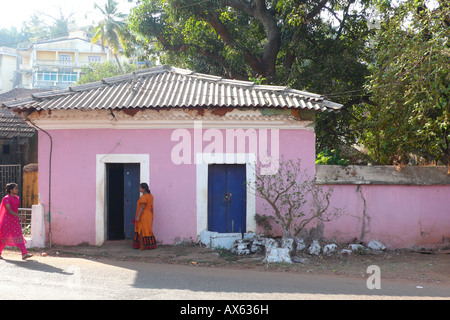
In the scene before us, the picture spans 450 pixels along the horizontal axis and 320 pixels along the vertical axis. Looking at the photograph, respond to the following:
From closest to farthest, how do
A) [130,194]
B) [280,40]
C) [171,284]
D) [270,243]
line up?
[171,284] → [270,243] → [130,194] → [280,40]

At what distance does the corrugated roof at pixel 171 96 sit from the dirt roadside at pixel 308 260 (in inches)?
125

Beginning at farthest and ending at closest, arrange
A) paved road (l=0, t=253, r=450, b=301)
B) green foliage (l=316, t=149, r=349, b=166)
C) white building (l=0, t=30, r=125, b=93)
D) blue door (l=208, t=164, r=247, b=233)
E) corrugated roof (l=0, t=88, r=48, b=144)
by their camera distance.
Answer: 1. white building (l=0, t=30, r=125, b=93)
2. corrugated roof (l=0, t=88, r=48, b=144)
3. green foliage (l=316, t=149, r=349, b=166)
4. blue door (l=208, t=164, r=247, b=233)
5. paved road (l=0, t=253, r=450, b=301)

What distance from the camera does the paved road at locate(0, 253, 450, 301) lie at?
5930 millimetres

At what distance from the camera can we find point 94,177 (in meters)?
10.1

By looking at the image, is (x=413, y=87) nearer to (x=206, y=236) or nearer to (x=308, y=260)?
(x=308, y=260)

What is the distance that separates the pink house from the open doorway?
323 mm

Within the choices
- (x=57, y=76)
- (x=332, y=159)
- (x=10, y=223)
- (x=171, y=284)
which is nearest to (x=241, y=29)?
(x=332, y=159)

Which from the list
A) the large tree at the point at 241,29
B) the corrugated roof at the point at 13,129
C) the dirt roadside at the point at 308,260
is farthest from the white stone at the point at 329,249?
the corrugated roof at the point at 13,129

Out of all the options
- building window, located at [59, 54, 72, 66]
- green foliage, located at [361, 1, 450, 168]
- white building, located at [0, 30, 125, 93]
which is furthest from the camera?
building window, located at [59, 54, 72, 66]

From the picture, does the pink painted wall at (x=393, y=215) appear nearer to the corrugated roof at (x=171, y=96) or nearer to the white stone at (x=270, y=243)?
the white stone at (x=270, y=243)

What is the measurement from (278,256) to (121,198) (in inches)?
170

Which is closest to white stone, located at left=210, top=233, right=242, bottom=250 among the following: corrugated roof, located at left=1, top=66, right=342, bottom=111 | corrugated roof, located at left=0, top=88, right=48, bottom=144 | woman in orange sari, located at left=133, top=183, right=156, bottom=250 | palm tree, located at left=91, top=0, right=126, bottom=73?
woman in orange sari, located at left=133, top=183, right=156, bottom=250

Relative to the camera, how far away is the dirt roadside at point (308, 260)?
7.86 metres

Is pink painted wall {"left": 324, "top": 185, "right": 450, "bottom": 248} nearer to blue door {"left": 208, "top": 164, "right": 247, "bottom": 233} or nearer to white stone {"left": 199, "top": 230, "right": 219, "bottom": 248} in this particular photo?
blue door {"left": 208, "top": 164, "right": 247, "bottom": 233}
